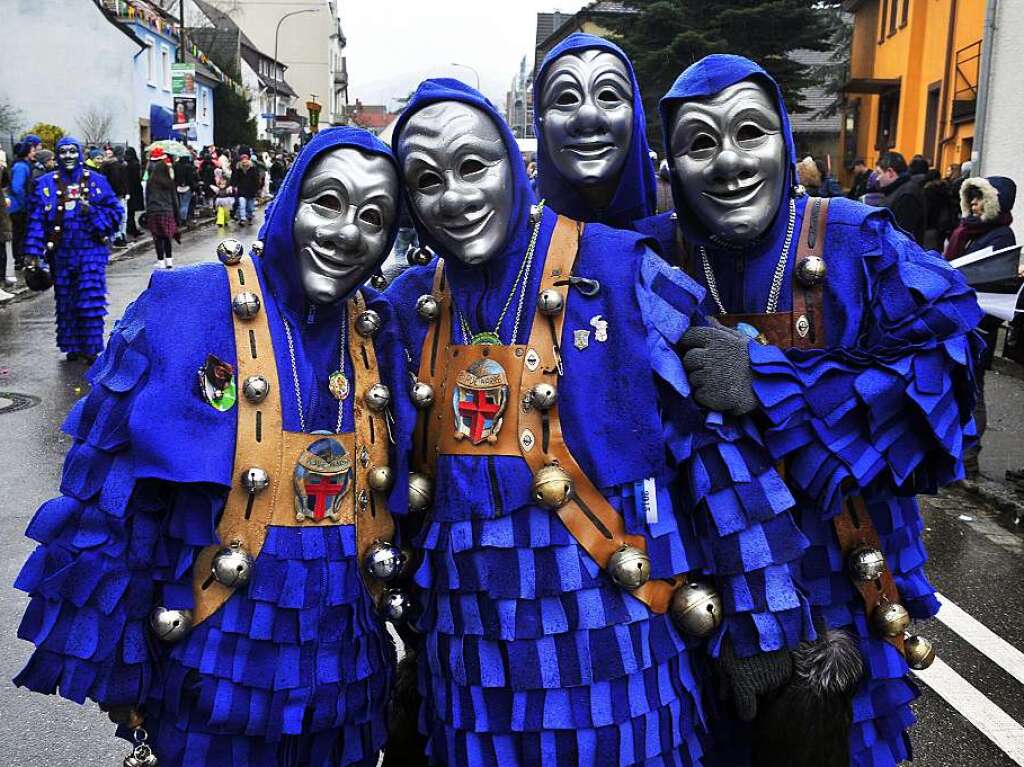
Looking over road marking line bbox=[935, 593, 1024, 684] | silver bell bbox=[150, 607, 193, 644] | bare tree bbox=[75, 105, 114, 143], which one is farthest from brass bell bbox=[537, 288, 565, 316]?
bare tree bbox=[75, 105, 114, 143]

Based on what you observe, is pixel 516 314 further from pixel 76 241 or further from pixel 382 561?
pixel 76 241

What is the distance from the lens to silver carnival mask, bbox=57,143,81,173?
29.9 feet

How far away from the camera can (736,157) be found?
2340 millimetres

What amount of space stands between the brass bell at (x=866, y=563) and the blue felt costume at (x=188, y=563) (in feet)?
3.44

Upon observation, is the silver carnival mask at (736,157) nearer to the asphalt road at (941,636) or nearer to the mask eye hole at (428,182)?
the mask eye hole at (428,182)

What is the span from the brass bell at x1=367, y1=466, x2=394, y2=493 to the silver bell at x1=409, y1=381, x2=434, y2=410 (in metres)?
0.17

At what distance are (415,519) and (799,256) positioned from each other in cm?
110

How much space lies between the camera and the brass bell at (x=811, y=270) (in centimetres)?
242

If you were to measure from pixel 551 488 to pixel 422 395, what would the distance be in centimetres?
39

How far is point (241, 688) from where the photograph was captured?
88.6 inches

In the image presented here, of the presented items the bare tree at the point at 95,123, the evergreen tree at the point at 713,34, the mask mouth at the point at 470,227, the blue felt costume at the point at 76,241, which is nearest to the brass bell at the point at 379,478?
the mask mouth at the point at 470,227

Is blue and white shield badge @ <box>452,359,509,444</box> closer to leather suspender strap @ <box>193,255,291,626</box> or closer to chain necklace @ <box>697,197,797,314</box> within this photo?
leather suspender strap @ <box>193,255,291,626</box>

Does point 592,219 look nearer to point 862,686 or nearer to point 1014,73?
point 862,686

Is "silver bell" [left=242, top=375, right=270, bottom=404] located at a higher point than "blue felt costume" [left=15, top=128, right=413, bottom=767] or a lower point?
higher
